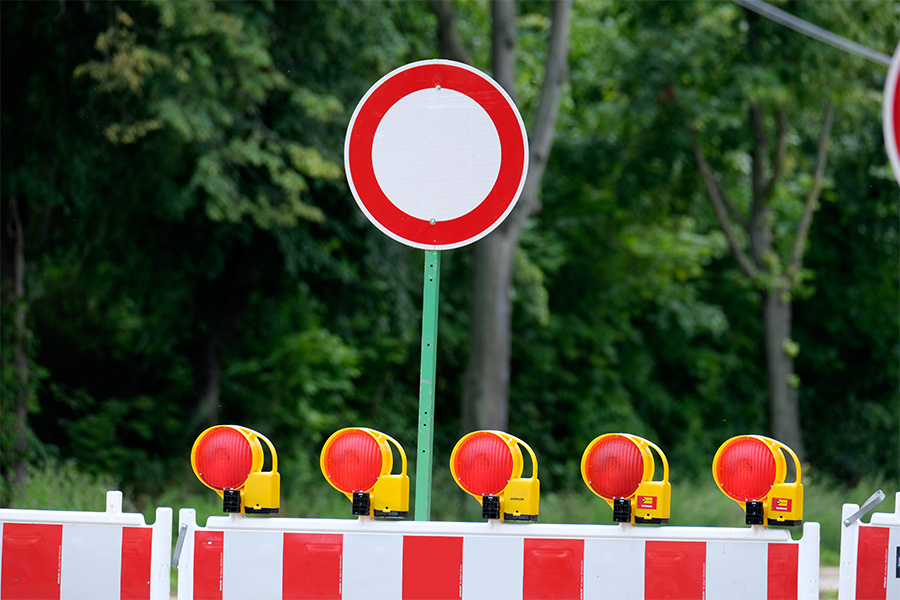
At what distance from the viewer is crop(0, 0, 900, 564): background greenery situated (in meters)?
11.9

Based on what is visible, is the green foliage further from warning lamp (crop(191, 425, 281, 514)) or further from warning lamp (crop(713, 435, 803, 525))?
warning lamp (crop(713, 435, 803, 525))

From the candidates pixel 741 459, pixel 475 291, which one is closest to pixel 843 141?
pixel 475 291

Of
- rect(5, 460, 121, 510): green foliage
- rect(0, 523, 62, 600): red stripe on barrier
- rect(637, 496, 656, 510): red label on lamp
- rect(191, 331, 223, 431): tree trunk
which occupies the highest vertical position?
rect(191, 331, 223, 431): tree trunk

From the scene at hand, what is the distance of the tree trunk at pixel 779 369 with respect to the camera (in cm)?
1788

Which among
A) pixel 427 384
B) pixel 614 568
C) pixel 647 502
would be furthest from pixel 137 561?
pixel 647 502

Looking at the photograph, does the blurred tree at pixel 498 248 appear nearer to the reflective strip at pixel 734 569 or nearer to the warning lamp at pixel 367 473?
the warning lamp at pixel 367 473

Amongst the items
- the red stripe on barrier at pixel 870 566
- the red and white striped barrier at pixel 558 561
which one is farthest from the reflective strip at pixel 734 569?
the red stripe on barrier at pixel 870 566

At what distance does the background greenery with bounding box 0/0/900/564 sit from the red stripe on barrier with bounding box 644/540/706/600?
27.0ft

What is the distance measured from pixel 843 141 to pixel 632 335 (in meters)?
5.01

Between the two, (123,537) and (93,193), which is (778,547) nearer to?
(123,537)

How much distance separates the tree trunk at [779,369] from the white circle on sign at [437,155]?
15181 mm

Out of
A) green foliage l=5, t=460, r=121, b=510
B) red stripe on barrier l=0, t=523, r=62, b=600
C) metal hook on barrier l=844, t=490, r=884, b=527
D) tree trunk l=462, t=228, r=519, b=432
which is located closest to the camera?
metal hook on barrier l=844, t=490, r=884, b=527

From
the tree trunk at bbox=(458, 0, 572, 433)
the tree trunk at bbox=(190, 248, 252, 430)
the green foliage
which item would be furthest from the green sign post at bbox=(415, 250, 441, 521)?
the tree trunk at bbox=(190, 248, 252, 430)

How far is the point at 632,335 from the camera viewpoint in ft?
64.7
